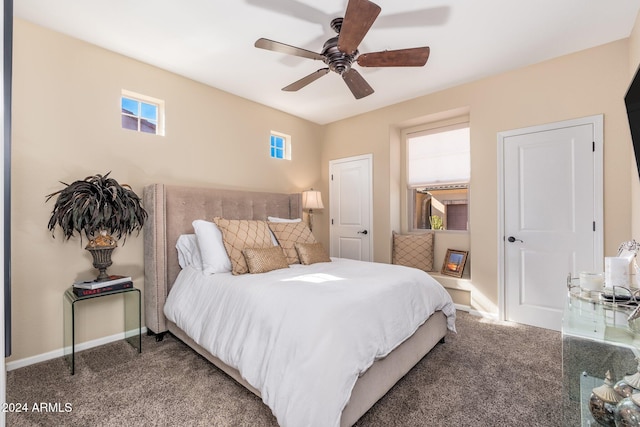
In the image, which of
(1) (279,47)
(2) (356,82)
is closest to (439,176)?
(2) (356,82)

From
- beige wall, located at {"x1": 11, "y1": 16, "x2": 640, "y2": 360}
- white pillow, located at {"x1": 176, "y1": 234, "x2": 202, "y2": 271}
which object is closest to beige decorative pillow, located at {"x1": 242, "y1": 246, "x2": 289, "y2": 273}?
white pillow, located at {"x1": 176, "y1": 234, "x2": 202, "y2": 271}

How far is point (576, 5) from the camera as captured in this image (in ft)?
7.24

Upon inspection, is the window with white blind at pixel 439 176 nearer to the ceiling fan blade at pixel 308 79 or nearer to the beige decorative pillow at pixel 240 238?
the ceiling fan blade at pixel 308 79

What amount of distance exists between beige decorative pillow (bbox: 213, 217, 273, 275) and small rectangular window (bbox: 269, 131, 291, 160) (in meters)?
1.63

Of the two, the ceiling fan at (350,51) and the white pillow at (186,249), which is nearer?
the ceiling fan at (350,51)

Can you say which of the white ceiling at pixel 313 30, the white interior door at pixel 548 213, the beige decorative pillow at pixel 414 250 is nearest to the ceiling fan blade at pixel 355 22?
the white ceiling at pixel 313 30

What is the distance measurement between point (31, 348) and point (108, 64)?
2512mm

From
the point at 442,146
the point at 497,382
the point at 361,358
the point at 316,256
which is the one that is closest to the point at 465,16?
the point at 442,146

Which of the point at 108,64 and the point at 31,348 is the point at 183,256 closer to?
the point at 31,348

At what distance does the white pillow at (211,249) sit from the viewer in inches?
103

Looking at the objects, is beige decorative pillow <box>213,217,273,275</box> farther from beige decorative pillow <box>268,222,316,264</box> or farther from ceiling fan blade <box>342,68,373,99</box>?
ceiling fan blade <box>342,68,373,99</box>

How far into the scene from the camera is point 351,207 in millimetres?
4633

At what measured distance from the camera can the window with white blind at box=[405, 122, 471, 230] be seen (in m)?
3.90

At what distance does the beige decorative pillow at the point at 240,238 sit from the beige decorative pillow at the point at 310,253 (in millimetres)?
304
